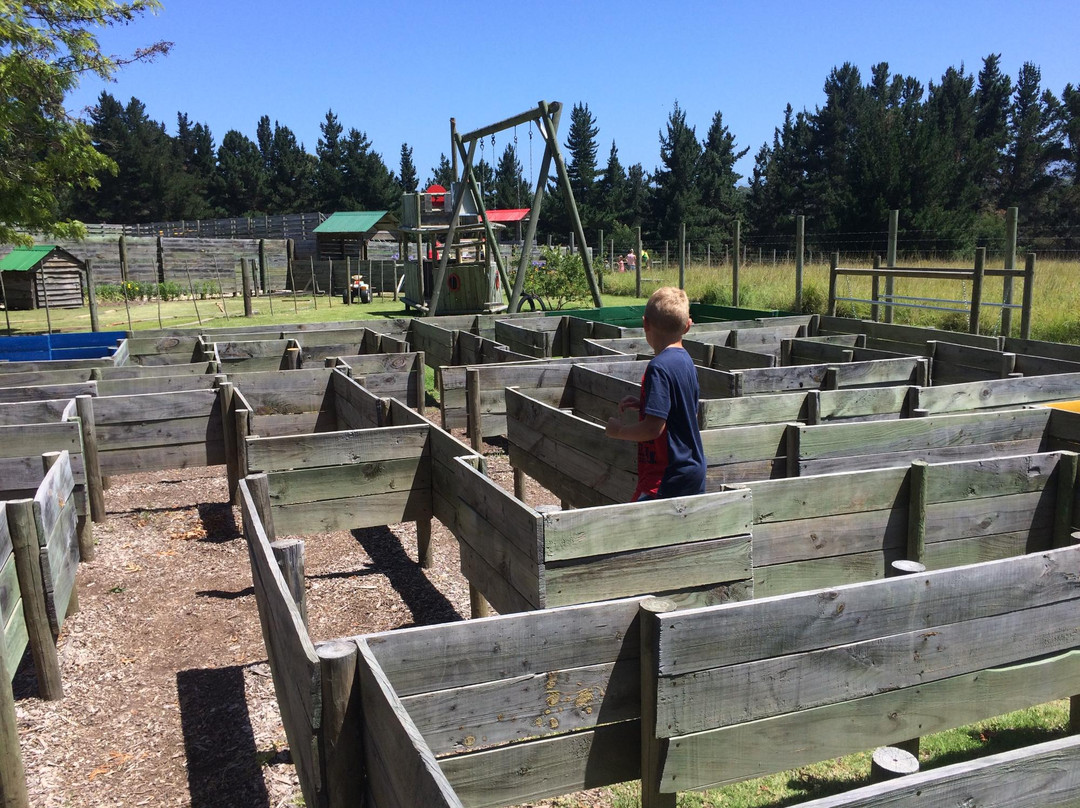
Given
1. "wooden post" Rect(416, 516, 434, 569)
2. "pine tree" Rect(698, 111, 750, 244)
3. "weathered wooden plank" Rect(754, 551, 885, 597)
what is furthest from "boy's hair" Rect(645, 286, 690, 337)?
"pine tree" Rect(698, 111, 750, 244)

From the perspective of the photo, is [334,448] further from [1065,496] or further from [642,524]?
[1065,496]

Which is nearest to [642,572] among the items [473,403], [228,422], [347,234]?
[228,422]

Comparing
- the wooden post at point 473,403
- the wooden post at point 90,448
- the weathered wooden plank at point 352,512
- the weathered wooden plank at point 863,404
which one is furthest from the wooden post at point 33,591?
the weathered wooden plank at point 863,404

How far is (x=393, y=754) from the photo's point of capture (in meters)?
2.10

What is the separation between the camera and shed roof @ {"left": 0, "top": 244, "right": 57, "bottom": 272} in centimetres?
2766

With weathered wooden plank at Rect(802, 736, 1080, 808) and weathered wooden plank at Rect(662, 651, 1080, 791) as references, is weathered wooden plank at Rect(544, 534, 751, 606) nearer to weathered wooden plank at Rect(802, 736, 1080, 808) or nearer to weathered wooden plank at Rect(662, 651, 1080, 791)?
weathered wooden plank at Rect(662, 651, 1080, 791)

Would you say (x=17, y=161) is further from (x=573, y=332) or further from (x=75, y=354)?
(x=573, y=332)

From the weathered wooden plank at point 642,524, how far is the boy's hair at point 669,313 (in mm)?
882

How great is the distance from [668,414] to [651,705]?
70.8 inches

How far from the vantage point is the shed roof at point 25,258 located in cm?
2766

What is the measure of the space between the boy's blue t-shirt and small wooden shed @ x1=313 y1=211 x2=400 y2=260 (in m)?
39.9

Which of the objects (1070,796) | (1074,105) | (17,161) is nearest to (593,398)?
(1070,796)

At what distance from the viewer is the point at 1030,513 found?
180 inches

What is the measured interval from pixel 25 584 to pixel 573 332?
9.88m
